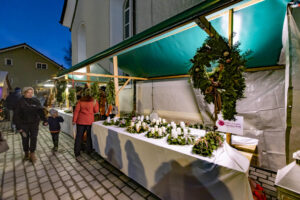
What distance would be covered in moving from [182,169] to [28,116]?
402cm

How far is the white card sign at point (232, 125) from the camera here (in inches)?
68.7

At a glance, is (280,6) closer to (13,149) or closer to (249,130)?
(249,130)

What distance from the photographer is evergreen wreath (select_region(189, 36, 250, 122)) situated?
1.71 m

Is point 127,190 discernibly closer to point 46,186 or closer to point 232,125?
point 46,186

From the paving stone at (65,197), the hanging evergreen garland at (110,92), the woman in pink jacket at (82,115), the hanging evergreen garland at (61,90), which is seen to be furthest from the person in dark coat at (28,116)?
the hanging evergreen garland at (61,90)

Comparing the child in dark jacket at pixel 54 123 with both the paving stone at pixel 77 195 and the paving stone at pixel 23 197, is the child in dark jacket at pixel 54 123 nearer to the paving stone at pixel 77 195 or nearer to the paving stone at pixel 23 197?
the paving stone at pixel 23 197

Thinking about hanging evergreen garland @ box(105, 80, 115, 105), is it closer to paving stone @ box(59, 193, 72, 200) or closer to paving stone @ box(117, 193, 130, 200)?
paving stone @ box(59, 193, 72, 200)

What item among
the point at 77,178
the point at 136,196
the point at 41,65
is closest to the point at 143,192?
the point at 136,196

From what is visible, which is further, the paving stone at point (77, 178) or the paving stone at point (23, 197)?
the paving stone at point (77, 178)

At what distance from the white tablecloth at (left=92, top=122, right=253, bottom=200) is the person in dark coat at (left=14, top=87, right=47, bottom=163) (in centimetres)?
243

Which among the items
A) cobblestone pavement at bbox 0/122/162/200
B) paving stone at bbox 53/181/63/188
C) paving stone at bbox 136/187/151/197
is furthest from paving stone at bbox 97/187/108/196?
paving stone at bbox 53/181/63/188

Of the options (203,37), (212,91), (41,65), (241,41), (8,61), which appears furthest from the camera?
(41,65)

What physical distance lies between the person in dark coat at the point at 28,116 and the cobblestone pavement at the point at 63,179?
44cm

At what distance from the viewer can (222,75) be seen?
1.78 metres
